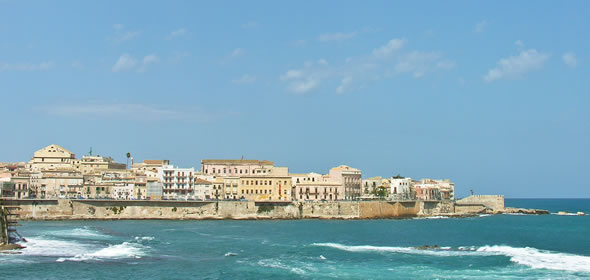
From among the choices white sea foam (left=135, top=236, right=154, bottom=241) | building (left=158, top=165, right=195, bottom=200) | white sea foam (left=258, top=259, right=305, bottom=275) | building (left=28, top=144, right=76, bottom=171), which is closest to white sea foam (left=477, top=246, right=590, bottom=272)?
white sea foam (left=258, top=259, right=305, bottom=275)

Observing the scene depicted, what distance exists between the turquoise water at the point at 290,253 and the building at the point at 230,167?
152 ft

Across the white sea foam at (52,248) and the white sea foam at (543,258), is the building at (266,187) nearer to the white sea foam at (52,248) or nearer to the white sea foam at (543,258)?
the white sea foam at (52,248)

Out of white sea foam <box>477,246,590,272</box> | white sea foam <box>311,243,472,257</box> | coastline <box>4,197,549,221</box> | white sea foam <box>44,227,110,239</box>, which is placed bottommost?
white sea foam <box>477,246,590,272</box>

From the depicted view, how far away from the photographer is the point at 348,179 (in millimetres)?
119125

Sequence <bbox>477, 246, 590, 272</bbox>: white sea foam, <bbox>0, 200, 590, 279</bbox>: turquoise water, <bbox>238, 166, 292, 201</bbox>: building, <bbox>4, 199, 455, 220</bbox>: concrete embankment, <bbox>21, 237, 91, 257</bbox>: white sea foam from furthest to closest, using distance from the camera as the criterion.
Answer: <bbox>238, 166, 292, 201</bbox>: building
<bbox>4, 199, 455, 220</bbox>: concrete embankment
<bbox>21, 237, 91, 257</bbox>: white sea foam
<bbox>477, 246, 590, 272</bbox>: white sea foam
<bbox>0, 200, 590, 279</bbox>: turquoise water

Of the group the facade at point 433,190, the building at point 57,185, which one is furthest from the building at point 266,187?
the facade at point 433,190

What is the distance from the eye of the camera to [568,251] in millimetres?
54312

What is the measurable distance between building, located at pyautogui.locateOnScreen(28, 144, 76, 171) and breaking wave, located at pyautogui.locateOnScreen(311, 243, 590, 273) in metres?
89.4

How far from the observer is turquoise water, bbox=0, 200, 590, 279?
3934 cm

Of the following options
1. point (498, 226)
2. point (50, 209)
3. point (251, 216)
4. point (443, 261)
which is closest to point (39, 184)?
point (50, 209)

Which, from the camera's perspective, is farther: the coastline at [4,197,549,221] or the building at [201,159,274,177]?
the building at [201,159,274,177]

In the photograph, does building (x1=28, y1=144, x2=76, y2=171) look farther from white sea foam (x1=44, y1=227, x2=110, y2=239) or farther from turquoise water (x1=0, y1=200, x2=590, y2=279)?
white sea foam (x1=44, y1=227, x2=110, y2=239)

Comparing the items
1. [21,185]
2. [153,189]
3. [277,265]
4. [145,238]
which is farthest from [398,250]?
[21,185]

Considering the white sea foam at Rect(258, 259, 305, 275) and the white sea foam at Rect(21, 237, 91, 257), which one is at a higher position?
the white sea foam at Rect(21, 237, 91, 257)
